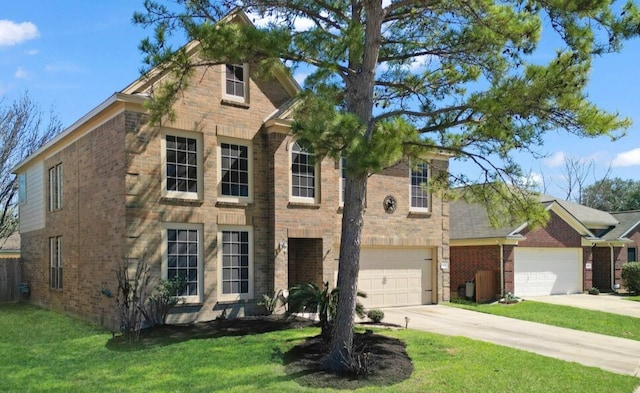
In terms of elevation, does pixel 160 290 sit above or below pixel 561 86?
below

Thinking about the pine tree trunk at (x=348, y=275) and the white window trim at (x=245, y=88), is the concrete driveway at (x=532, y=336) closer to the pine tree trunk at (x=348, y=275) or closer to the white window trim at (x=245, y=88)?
the pine tree trunk at (x=348, y=275)

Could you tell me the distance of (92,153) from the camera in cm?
1525

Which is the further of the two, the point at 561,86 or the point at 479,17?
the point at 479,17

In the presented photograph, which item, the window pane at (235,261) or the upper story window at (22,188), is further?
the upper story window at (22,188)

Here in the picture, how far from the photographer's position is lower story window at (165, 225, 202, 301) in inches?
544

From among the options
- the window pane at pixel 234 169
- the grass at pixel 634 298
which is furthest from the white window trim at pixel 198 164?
the grass at pixel 634 298

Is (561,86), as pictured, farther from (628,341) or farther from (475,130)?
(628,341)

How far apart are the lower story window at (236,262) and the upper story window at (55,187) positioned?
280 inches

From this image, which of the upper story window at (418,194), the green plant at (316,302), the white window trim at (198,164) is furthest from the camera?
the upper story window at (418,194)

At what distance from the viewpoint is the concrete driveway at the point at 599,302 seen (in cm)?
1939

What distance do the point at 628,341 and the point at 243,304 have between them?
976cm

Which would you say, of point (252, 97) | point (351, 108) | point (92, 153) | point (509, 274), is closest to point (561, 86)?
point (351, 108)

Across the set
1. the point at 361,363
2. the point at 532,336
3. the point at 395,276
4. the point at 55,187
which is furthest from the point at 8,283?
the point at 532,336

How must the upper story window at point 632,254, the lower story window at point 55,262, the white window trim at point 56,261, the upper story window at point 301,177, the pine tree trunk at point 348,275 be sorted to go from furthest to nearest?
the upper story window at point 632,254 → the lower story window at point 55,262 → the white window trim at point 56,261 → the upper story window at point 301,177 → the pine tree trunk at point 348,275
